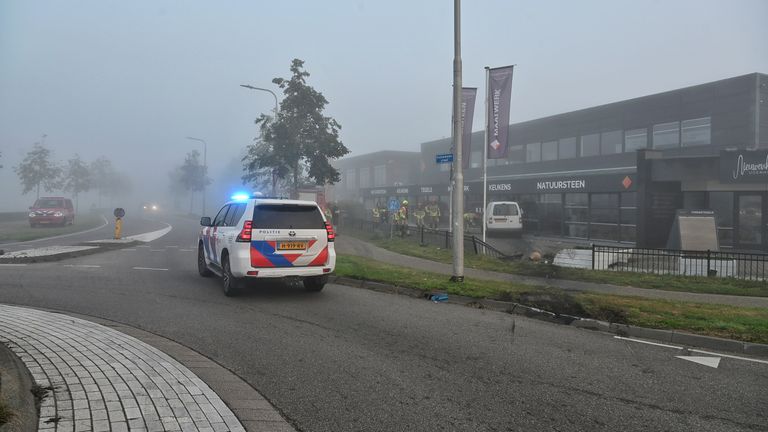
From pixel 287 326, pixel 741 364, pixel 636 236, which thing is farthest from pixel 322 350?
pixel 636 236

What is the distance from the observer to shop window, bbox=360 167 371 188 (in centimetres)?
7431

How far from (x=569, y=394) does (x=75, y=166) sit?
3031 inches

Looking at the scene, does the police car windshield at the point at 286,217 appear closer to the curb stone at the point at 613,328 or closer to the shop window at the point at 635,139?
the curb stone at the point at 613,328

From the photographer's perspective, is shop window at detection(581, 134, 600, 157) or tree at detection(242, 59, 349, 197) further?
shop window at detection(581, 134, 600, 157)

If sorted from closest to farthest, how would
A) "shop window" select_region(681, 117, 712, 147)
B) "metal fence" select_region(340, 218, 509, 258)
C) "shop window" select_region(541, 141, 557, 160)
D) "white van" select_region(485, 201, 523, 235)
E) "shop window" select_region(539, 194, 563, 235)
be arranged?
"metal fence" select_region(340, 218, 509, 258) < "white van" select_region(485, 201, 523, 235) < "shop window" select_region(539, 194, 563, 235) < "shop window" select_region(681, 117, 712, 147) < "shop window" select_region(541, 141, 557, 160)

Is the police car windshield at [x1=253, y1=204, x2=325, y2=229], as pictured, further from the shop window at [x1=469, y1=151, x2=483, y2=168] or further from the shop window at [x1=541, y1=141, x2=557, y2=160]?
the shop window at [x1=469, y1=151, x2=483, y2=168]

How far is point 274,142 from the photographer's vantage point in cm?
2847

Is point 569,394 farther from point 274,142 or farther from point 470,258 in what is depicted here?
point 274,142

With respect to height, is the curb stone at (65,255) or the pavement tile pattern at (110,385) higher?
the curb stone at (65,255)

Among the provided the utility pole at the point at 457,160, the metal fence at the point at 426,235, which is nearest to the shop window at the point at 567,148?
the metal fence at the point at 426,235

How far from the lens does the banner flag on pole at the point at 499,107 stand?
19.5 m

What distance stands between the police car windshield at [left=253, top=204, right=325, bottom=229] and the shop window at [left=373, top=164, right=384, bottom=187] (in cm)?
5988

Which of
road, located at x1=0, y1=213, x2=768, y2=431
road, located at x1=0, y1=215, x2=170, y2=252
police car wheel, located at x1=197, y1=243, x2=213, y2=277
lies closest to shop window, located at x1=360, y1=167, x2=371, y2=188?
road, located at x1=0, y1=215, x2=170, y2=252

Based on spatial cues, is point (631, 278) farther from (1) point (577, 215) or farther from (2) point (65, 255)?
(2) point (65, 255)
